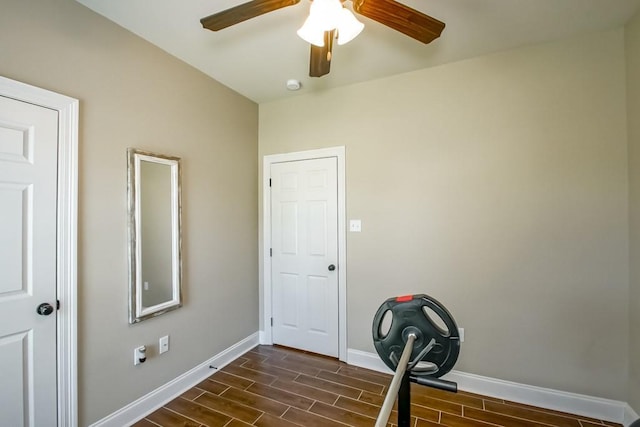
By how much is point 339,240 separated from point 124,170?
72.1 inches

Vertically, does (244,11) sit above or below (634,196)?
above

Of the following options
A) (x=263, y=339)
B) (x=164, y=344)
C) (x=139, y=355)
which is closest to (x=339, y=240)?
(x=263, y=339)

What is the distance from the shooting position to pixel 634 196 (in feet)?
6.05

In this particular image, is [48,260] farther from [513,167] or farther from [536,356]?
[536,356]

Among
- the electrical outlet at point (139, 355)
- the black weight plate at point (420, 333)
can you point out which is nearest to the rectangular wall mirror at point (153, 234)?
the electrical outlet at point (139, 355)

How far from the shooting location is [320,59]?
5.07ft

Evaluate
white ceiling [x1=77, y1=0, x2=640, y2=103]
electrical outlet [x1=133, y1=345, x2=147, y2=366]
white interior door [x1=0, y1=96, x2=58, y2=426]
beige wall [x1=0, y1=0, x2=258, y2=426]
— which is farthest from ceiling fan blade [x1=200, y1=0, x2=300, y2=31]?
electrical outlet [x1=133, y1=345, x2=147, y2=366]

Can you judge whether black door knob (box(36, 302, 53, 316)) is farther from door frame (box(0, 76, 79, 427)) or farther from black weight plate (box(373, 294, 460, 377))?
black weight plate (box(373, 294, 460, 377))

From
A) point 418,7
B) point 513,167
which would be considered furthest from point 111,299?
point 513,167

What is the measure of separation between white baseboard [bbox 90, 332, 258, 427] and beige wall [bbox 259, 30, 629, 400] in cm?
121

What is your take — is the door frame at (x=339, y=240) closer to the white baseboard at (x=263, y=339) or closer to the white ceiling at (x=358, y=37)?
the white baseboard at (x=263, y=339)

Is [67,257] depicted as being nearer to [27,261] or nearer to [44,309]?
[27,261]

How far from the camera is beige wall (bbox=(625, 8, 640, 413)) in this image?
1797 mm

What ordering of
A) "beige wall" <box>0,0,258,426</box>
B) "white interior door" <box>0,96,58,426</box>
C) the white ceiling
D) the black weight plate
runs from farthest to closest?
the white ceiling < "beige wall" <box>0,0,258,426</box> < "white interior door" <box>0,96,58,426</box> < the black weight plate
